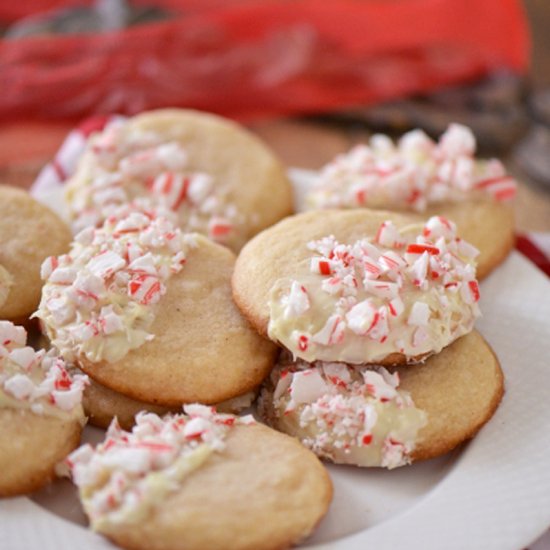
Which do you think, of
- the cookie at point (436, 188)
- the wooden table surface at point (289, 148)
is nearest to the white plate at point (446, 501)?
the cookie at point (436, 188)

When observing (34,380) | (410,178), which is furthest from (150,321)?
(410,178)

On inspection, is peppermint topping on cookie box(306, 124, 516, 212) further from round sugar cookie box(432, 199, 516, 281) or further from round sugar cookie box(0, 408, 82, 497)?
round sugar cookie box(0, 408, 82, 497)

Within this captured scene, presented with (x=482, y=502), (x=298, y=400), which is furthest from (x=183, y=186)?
(x=482, y=502)

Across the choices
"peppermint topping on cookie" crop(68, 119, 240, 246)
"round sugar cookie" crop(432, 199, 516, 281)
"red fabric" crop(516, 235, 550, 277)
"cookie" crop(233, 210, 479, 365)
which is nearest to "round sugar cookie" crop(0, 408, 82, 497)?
"cookie" crop(233, 210, 479, 365)

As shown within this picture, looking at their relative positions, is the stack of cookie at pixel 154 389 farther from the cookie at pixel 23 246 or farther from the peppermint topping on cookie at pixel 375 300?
the peppermint topping on cookie at pixel 375 300

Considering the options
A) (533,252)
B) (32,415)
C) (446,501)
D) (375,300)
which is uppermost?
(375,300)

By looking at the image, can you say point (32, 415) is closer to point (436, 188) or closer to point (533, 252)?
point (436, 188)
